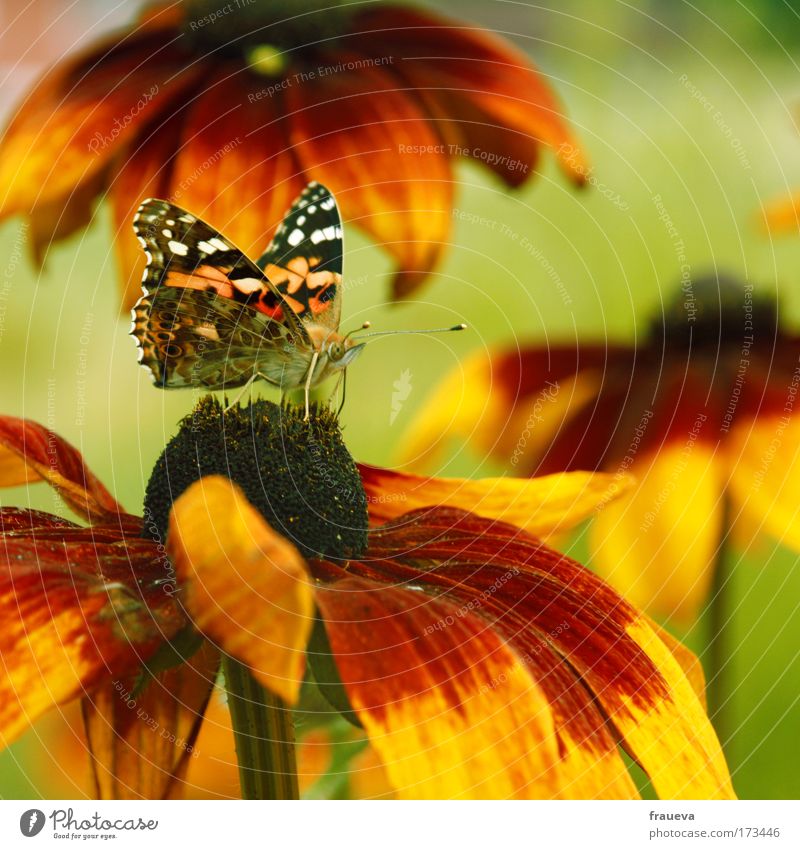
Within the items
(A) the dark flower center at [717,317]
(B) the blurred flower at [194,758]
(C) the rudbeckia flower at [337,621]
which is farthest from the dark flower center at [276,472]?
(A) the dark flower center at [717,317]

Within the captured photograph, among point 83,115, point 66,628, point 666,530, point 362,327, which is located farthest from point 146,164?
point 666,530

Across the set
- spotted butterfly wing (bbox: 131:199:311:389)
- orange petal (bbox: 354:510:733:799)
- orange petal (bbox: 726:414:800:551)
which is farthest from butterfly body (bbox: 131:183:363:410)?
orange petal (bbox: 726:414:800:551)

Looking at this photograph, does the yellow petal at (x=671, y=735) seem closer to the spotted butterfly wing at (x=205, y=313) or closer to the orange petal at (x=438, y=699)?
the orange petal at (x=438, y=699)

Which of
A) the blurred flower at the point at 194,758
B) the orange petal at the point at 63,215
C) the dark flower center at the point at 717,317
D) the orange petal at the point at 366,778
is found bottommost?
the orange petal at the point at 366,778

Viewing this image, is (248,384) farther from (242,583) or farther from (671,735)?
(671,735)

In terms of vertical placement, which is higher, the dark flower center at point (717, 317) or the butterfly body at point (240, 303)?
the butterfly body at point (240, 303)

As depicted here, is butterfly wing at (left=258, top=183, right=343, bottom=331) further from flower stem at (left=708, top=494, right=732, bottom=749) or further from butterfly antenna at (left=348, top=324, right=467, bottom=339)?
flower stem at (left=708, top=494, right=732, bottom=749)
